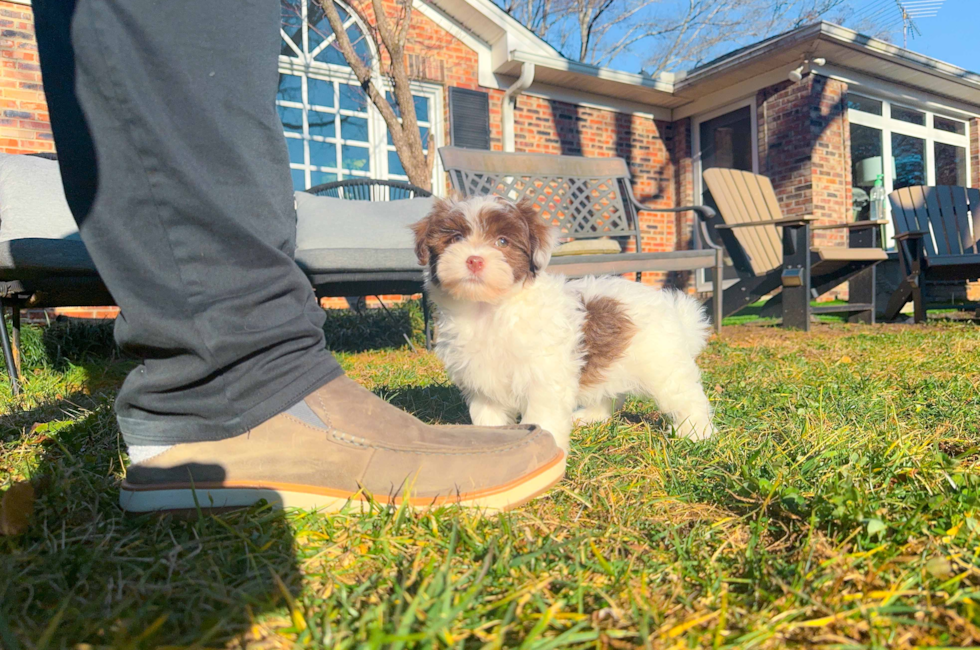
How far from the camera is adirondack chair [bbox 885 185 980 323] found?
742cm

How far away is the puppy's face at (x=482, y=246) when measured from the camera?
2.34m

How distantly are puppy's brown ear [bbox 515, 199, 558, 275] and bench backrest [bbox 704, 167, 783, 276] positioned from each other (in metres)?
5.52

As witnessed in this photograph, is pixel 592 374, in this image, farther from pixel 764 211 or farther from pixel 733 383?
pixel 764 211

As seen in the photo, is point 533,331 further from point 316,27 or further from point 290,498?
point 316,27

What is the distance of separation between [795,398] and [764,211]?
248 inches

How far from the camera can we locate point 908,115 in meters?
12.7

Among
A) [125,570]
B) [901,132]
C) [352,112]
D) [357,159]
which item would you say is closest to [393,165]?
[357,159]

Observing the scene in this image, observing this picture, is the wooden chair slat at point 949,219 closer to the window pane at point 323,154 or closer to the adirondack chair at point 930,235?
the adirondack chair at point 930,235

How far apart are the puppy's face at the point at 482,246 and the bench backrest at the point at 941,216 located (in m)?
8.09

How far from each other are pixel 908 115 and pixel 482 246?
1395cm

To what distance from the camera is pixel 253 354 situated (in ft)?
4.57

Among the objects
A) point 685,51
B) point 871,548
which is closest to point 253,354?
point 871,548

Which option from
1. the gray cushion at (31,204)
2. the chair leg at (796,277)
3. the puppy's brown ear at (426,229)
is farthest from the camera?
the chair leg at (796,277)

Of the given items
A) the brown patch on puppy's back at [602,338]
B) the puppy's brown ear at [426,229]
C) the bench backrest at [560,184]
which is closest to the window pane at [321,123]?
the bench backrest at [560,184]
